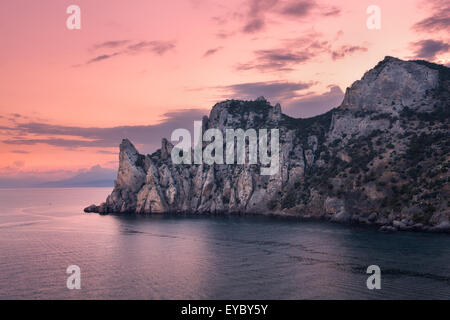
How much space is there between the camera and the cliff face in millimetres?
129375

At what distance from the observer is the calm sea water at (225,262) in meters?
60.4

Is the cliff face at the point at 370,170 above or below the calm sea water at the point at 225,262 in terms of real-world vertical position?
above

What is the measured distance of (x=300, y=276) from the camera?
225ft

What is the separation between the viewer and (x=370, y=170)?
153 metres

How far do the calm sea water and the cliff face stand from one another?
17662 millimetres

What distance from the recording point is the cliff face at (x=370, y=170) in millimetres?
129375

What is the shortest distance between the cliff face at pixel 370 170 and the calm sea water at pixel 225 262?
1766 cm

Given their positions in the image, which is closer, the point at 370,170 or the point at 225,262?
the point at 225,262

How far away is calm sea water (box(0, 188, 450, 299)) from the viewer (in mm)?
60438

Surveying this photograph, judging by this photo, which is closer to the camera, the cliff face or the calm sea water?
the calm sea water

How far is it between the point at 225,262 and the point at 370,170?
9536 centimetres

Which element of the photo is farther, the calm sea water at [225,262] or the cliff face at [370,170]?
the cliff face at [370,170]

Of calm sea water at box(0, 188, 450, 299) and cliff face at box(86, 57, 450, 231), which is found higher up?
cliff face at box(86, 57, 450, 231)

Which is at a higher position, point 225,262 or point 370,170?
point 370,170
